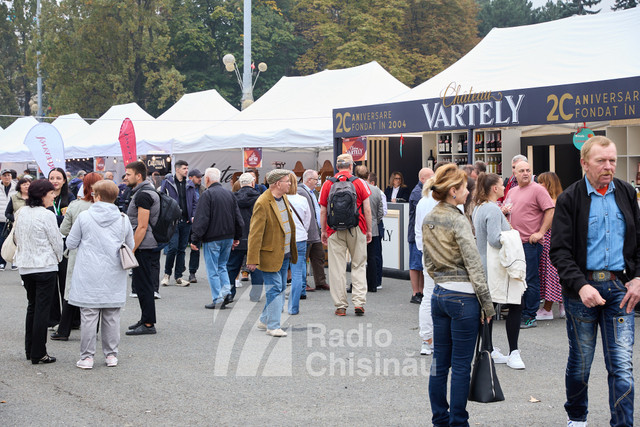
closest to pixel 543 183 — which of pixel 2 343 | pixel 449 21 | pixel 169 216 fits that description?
pixel 169 216

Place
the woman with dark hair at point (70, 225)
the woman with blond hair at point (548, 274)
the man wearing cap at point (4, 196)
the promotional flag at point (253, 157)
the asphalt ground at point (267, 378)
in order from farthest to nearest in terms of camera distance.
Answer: the promotional flag at point (253, 157) < the man wearing cap at point (4, 196) < the woman with blond hair at point (548, 274) < the woman with dark hair at point (70, 225) < the asphalt ground at point (267, 378)

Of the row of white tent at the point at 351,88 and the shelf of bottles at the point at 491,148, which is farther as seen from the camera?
the shelf of bottles at the point at 491,148

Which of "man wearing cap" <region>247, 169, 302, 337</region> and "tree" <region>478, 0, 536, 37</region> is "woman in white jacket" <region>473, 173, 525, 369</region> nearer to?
"man wearing cap" <region>247, 169, 302, 337</region>

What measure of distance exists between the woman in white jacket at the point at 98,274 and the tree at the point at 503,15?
50.4 metres

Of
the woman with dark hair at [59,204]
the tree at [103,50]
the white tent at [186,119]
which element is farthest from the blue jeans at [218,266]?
the tree at [103,50]

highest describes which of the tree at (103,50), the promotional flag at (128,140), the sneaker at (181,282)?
the tree at (103,50)

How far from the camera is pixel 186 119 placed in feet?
85.1

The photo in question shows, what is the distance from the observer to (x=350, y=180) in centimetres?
955

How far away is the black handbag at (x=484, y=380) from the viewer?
4.63 meters

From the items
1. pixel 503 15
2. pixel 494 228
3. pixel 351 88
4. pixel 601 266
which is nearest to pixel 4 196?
pixel 351 88

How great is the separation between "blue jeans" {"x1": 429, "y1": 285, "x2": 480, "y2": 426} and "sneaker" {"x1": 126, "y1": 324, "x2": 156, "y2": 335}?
4.62 metres

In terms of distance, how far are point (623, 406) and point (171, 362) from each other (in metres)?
4.15

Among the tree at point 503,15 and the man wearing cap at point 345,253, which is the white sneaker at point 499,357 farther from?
the tree at point 503,15

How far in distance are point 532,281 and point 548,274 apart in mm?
757
